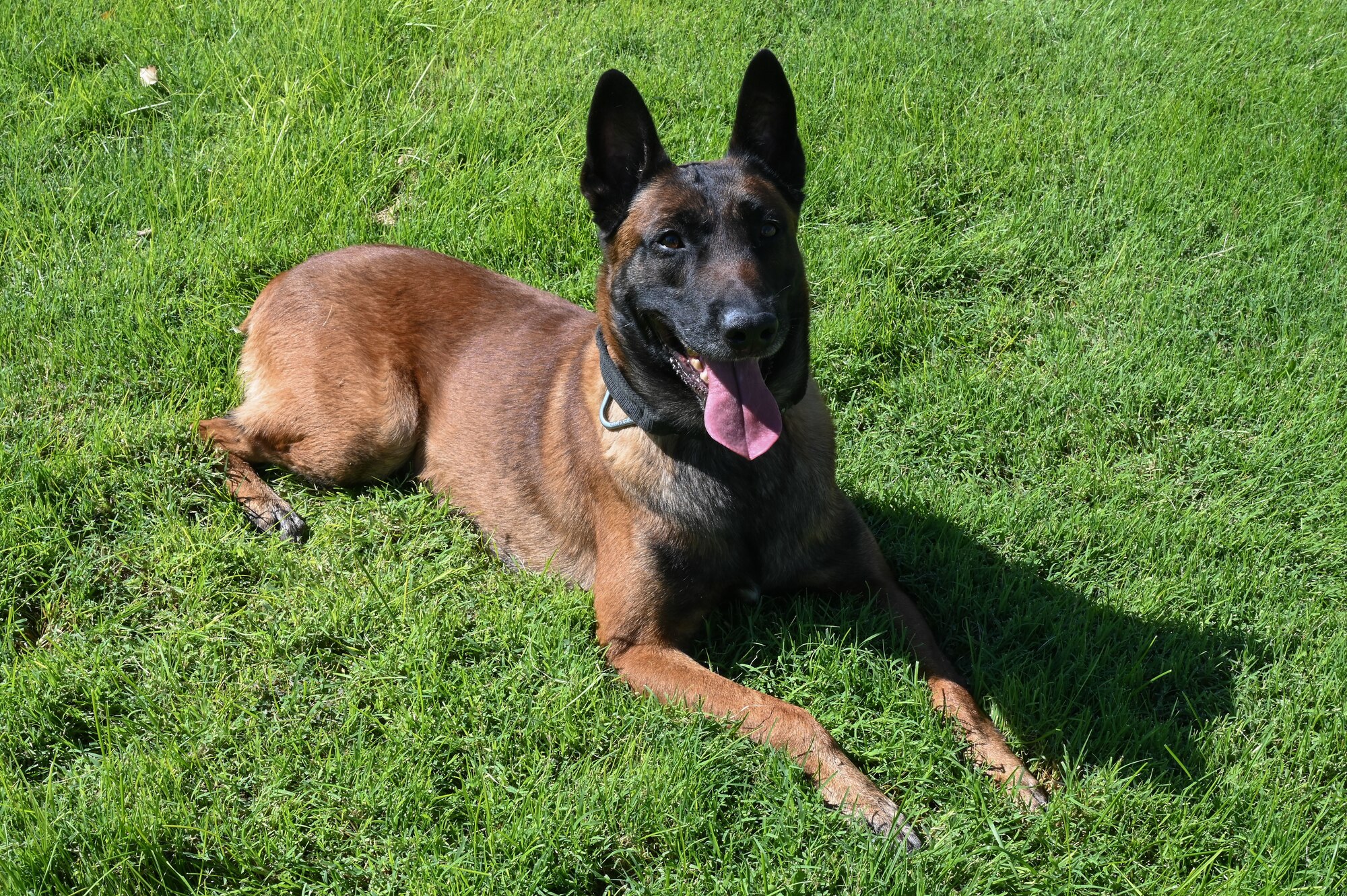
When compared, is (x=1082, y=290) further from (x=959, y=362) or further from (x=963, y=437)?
(x=963, y=437)

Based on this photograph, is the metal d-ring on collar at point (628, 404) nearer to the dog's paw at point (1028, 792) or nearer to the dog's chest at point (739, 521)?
the dog's chest at point (739, 521)

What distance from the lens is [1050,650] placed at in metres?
3.77

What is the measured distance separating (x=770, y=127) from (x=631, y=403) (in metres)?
1.09

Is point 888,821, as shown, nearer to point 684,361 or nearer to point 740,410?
point 740,410

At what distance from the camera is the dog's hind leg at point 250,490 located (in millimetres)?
4379

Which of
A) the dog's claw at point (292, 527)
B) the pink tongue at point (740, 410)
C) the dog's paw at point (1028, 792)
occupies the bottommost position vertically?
the dog's claw at point (292, 527)

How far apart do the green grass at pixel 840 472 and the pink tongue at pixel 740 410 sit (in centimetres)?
75

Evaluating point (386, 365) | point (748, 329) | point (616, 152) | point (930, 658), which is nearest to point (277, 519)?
point (386, 365)

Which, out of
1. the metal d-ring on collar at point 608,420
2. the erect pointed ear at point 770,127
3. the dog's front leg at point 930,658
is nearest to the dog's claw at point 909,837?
the dog's front leg at point 930,658

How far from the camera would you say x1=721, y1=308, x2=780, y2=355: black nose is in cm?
329

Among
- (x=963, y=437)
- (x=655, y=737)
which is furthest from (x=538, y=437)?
(x=963, y=437)

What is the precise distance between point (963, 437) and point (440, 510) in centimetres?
222

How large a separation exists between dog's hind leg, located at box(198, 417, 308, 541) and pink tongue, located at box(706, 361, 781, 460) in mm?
1891

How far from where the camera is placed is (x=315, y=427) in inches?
180
